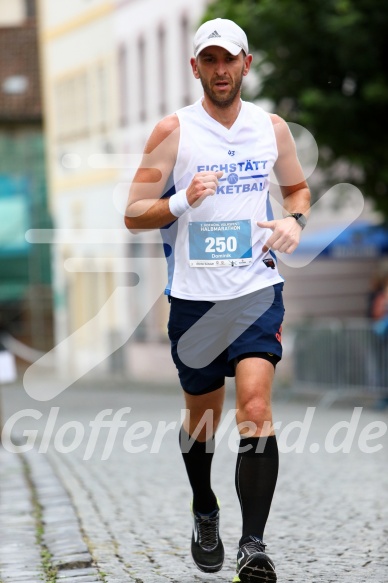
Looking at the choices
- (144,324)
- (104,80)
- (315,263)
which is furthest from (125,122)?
(315,263)

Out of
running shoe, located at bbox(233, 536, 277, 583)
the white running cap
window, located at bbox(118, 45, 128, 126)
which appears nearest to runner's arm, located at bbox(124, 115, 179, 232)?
the white running cap

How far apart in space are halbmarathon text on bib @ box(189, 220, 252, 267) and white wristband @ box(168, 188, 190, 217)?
0.13 metres

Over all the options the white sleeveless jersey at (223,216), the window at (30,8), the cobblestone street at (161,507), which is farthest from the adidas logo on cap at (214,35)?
the window at (30,8)

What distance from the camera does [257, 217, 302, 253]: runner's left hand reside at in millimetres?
5754

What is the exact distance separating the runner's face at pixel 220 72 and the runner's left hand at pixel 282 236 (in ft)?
1.56

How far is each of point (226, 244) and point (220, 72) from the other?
61cm

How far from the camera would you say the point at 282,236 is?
575 centimetres

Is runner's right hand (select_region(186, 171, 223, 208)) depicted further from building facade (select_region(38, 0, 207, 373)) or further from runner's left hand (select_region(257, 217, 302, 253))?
building facade (select_region(38, 0, 207, 373))

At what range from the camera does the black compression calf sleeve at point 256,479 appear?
559 cm

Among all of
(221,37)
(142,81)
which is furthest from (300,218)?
(142,81)

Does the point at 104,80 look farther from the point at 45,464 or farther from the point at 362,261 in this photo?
the point at 45,464

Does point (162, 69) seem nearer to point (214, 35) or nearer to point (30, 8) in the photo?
point (30, 8)

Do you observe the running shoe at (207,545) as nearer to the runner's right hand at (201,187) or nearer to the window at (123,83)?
the runner's right hand at (201,187)

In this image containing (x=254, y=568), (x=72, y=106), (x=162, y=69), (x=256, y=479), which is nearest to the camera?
(x=254, y=568)
